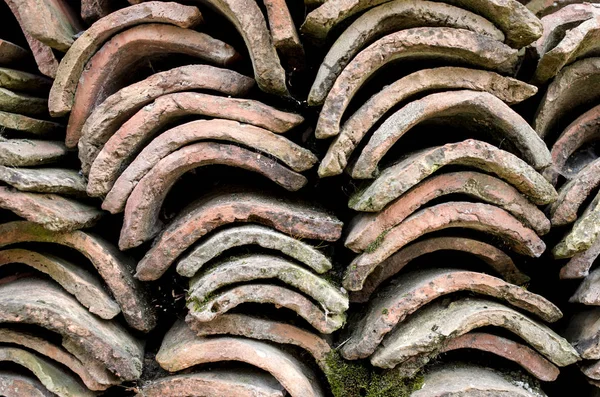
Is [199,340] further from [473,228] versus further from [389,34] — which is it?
[389,34]

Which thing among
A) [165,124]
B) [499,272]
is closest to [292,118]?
[165,124]

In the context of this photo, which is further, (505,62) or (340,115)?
(505,62)

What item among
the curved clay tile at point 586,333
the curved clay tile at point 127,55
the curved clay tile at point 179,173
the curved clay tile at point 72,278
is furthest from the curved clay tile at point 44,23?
the curved clay tile at point 586,333

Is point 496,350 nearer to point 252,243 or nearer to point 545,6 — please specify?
point 252,243

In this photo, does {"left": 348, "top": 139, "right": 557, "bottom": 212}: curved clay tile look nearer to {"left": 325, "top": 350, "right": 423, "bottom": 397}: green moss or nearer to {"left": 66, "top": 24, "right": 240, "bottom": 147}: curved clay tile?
{"left": 325, "top": 350, "right": 423, "bottom": 397}: green moss

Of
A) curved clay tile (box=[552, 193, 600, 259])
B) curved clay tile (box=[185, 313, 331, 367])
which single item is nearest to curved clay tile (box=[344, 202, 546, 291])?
curved clay tile (box=[552, 193, 600, 259])

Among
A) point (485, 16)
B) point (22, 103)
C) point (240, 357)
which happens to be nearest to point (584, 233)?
point (485, 16)
